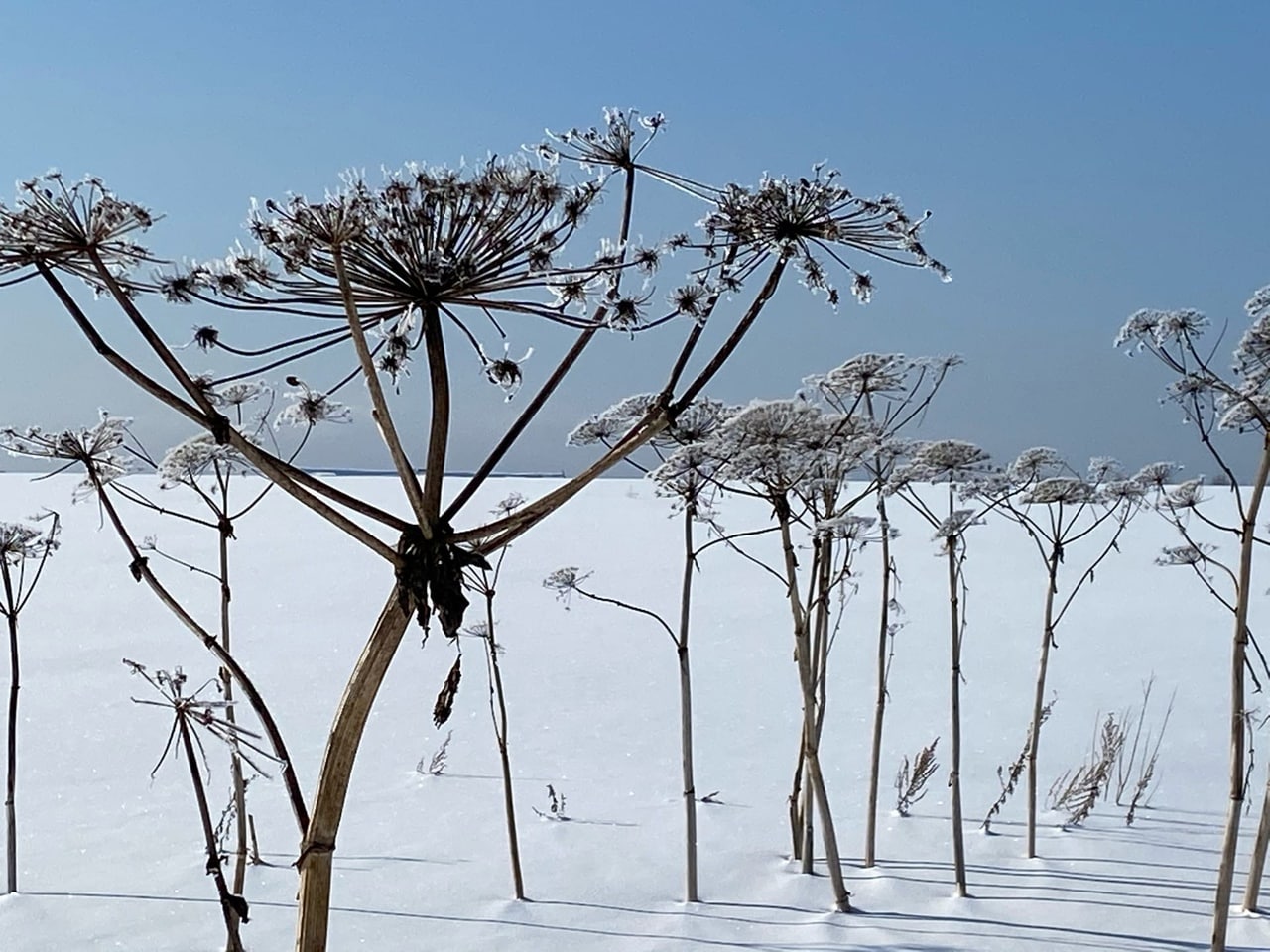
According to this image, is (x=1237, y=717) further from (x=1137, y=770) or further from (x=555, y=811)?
(x=1137, y=770)

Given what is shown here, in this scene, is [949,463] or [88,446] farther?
[949,463]

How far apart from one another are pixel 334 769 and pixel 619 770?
5629 mm

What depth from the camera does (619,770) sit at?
23.3 feet

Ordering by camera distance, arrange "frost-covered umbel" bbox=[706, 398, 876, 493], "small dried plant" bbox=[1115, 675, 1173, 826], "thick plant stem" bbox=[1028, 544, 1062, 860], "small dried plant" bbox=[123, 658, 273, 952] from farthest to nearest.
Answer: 1. "small dried plant" bbox=[1115, 675, 1173, 826]
2. "thick plant stem" bbox=[1028, 544, 1062, 860]
3. "frost-covered umbel" bbox=[706, 398, 876, 493]
4. "small dried plant" bbox=[123, 658, 273, 952]

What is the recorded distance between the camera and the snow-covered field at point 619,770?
14.2ft

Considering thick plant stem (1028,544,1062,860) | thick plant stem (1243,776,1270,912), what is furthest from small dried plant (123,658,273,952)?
thick plant stem (1028,544,1062,860)

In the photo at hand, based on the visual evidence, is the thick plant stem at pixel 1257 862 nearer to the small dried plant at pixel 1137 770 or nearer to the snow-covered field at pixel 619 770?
the snow-covered field at pixel 619 770

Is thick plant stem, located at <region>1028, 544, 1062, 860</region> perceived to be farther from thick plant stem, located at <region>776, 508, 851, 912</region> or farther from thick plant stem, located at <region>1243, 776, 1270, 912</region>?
thick plant stem, located at <region>776, 508, 851, 912</region>

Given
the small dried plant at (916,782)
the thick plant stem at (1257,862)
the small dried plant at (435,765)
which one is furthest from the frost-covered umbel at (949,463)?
the small dried plant at (435,765)

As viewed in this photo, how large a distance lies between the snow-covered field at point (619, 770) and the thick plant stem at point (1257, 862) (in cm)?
13

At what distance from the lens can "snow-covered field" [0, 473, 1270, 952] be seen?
4.34m

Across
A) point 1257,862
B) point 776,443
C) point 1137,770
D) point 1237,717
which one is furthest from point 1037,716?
point 1137,770

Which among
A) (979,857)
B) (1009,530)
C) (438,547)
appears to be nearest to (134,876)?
(979,857)

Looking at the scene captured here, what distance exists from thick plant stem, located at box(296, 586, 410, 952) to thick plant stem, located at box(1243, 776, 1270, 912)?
319cm
